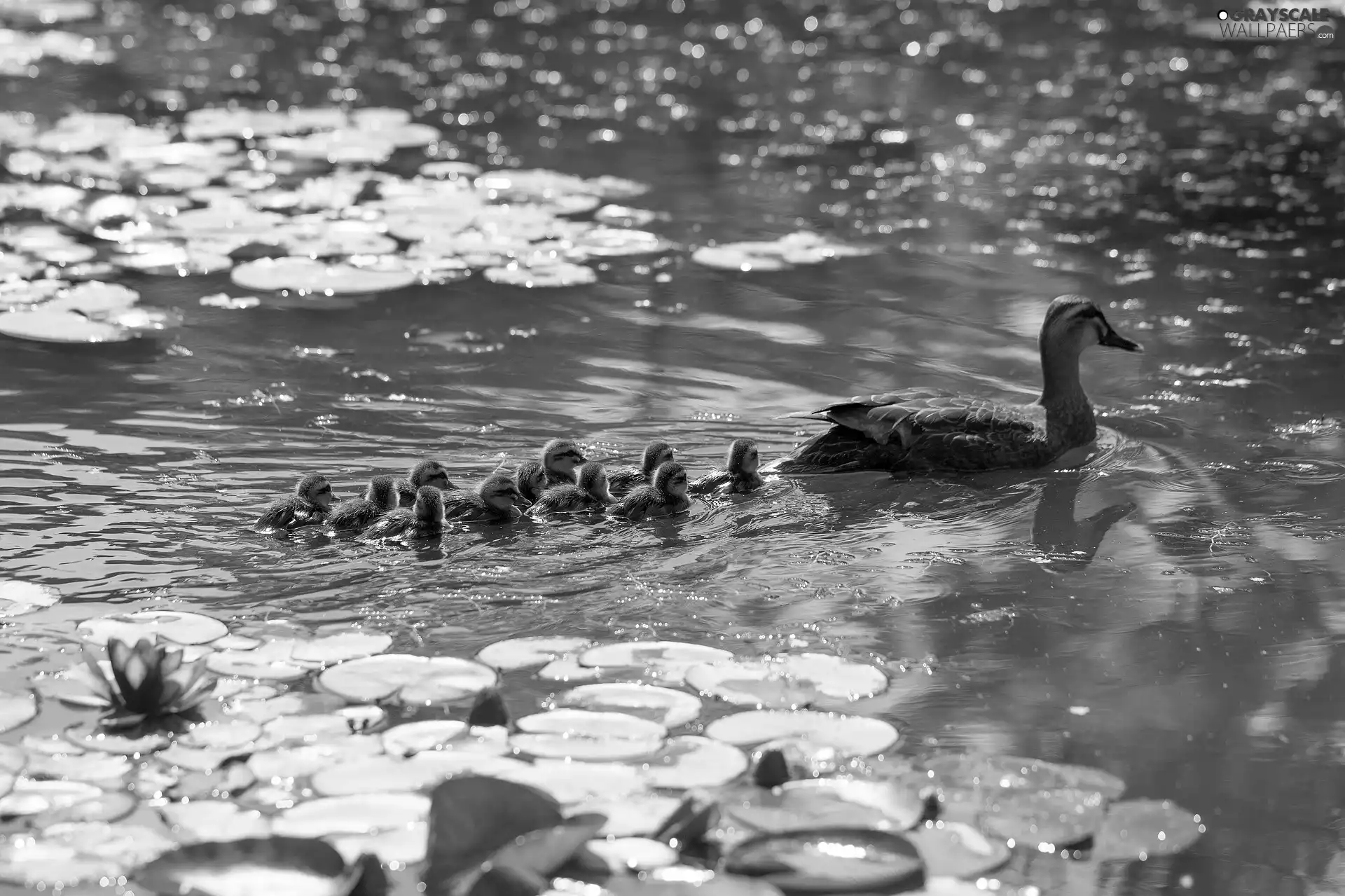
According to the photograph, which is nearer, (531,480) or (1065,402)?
(531,480)

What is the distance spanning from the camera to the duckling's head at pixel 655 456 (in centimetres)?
751

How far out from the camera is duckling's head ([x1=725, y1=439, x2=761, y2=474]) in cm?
730

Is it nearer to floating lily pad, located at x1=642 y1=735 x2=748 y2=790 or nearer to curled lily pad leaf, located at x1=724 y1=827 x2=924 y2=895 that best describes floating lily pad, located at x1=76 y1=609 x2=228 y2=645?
floating lily pad, located at x1=642 y1=735 x2=748 y2=790

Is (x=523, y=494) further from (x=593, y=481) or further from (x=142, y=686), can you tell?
(x=142, y=686)

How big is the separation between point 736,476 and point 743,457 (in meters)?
0.11

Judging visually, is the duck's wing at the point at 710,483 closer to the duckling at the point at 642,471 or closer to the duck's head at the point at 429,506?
the duckling at the point at 642,471

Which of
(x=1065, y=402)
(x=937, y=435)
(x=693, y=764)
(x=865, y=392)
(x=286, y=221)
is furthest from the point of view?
(x=286, y=221)

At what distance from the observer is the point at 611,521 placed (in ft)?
23.0

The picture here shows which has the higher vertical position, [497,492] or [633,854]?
[497,492]

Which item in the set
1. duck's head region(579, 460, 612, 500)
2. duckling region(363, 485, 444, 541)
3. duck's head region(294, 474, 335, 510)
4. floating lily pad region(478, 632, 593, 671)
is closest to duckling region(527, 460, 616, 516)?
duck's head region(579, 460, 612, 500)

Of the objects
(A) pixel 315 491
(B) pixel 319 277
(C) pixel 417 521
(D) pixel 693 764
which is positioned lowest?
(D) pixel 693 764

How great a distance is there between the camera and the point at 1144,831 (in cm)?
455

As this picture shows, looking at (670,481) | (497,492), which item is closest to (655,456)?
(670,481)

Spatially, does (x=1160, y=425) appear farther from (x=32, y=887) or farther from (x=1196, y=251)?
(x=32, y=887)
